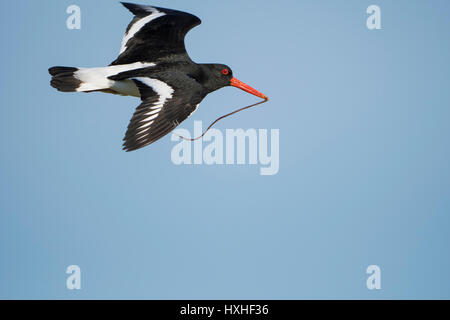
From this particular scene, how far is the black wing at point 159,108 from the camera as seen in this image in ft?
19.0

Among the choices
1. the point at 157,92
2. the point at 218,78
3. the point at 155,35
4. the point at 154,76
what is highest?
the point at 155,35

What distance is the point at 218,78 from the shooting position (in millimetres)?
7664

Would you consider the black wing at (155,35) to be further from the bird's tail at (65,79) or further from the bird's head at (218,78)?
the bird's tail at (65,79)

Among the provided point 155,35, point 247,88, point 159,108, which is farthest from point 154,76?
point 247,88

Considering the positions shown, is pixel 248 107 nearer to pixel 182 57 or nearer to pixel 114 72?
pixel 182 57

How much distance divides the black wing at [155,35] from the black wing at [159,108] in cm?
69

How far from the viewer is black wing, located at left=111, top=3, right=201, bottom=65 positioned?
724cm

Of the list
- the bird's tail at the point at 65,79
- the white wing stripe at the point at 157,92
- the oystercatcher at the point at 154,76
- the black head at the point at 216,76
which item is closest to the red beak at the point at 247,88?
the oystercatcher at the point at 154,76

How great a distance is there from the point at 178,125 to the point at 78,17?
2934 millimetres

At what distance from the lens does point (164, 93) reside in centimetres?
630

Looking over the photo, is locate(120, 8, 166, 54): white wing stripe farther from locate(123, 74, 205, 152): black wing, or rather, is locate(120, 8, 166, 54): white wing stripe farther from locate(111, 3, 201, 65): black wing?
locate(123, 74, 205, 152): black wing

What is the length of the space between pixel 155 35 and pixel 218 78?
2.98ft

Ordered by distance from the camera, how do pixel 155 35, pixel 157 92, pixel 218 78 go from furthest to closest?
1. pixel 218 78
2. pixel 155 35
3. pixel 157 92

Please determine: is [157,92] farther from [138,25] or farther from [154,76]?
[138,25]
